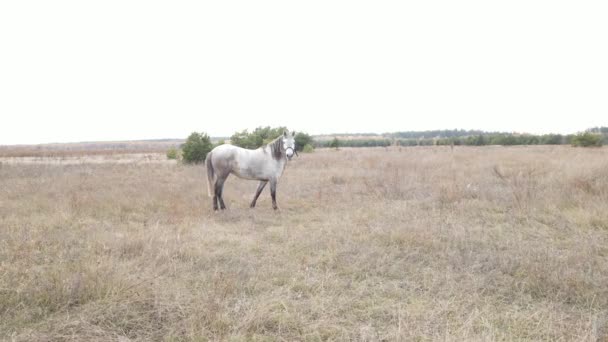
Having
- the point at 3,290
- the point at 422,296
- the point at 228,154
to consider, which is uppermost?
the point at 228,154

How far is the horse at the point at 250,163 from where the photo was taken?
753 cm

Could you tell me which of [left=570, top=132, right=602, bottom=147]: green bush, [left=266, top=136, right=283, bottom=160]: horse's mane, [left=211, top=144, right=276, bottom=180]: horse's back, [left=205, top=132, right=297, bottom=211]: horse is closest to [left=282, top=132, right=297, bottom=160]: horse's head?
[left=205, top=132, right=297, bottom=211]: horse

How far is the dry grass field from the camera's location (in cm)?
264

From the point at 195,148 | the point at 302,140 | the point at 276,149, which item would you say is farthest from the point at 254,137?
the point at 276,149

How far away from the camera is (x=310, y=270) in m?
3.87

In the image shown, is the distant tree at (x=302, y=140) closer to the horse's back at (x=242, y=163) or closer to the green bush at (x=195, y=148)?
the green bush at (x=195, y=148)

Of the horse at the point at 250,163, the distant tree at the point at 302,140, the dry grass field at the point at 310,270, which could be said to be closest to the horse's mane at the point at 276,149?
the horse at the point at 250,163

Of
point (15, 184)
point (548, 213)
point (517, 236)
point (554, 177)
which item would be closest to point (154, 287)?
point (517, 236)

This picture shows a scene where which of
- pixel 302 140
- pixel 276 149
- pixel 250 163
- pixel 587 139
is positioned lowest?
pixel 250 163

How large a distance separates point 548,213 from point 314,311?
6017 mm

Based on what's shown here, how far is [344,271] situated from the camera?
3.87 metres

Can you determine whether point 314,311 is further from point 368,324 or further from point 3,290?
point 3,290

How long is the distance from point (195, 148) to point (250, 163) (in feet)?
39.8

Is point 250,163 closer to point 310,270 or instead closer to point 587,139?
point 310,270
